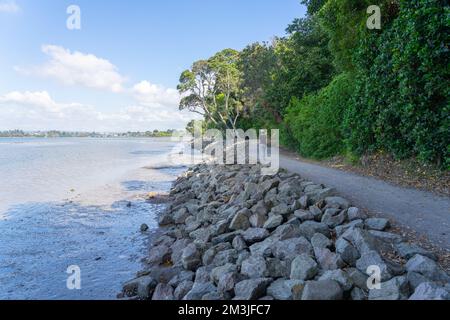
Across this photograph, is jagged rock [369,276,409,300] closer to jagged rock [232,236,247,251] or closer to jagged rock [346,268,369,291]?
jagged rock [346,268,369,291]

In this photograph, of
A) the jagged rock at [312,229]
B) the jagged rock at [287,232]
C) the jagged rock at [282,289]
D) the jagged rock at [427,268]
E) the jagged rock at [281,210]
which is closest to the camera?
the jagged rock at [427,268]

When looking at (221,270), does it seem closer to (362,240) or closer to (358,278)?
(358,278)

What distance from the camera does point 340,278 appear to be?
3941 millimetres

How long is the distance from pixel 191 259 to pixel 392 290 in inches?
138

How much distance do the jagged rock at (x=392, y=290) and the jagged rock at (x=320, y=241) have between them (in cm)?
126

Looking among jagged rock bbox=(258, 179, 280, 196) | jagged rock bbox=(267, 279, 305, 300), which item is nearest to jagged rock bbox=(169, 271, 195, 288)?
jagged rock bbox=(267, 279, 305, 300)

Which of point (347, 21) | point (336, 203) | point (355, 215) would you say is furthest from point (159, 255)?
point (347, 21)

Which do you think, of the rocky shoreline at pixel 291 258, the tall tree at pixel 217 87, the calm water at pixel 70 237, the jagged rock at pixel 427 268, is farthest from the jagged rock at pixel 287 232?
the tall tree at pixel 217 87

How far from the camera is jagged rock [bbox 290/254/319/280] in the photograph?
4.31 meters

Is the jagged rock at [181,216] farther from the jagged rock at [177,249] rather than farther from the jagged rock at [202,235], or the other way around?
the jagged rock at [177,249]

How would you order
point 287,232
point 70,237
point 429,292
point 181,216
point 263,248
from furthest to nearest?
point 181,216, point 70,237, point 287,232, point 263,248, point 429,292

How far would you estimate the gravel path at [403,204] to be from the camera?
5.31m

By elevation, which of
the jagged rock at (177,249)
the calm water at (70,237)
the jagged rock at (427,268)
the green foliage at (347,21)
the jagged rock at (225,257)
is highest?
the green foliage at (347,21)
